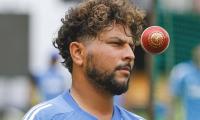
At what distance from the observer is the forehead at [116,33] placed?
585 cm

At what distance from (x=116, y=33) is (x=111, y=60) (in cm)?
18

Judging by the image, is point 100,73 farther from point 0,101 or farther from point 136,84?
point 136,84

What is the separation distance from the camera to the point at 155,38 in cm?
592

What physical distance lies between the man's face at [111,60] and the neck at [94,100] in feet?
0.13

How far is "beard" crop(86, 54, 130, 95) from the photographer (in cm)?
573

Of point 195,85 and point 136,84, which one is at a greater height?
point 195,85

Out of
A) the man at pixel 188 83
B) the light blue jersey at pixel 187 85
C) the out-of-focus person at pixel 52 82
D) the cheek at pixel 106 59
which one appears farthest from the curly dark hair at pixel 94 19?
the out-of-focus person at pixel 52 82

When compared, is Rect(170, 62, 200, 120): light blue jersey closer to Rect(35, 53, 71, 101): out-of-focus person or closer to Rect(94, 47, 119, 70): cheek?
Rect(35, 53, 71, 101): out-of-focus person

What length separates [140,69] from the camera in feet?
66.4

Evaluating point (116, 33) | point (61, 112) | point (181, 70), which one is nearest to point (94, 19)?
point (116, 33)

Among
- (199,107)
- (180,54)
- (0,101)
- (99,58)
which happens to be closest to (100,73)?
(99,58)

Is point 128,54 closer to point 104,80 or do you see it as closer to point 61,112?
point 104,80

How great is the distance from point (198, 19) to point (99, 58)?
891 cm

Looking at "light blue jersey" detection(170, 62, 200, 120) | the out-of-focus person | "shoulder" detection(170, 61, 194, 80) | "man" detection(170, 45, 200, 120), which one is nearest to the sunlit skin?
"light blue jersey" detection(170, 62, 200, 120)
